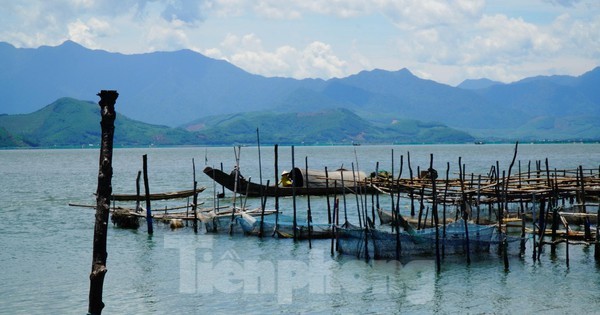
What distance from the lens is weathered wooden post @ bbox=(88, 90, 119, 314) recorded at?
1038cm

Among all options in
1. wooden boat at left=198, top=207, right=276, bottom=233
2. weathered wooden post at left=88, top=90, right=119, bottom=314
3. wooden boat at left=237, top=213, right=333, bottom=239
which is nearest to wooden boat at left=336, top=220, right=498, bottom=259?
wooden boat at left=237, top=213, right=333, bottom=239

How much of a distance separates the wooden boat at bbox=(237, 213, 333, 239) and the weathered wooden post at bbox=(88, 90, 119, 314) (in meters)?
17.4

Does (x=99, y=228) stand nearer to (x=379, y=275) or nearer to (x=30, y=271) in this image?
(x=379, y=275)

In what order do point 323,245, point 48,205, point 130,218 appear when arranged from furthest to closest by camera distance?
point 48,205 < point 130,218 < point 323,245

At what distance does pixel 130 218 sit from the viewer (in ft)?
112

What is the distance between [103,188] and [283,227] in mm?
19228

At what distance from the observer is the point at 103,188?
10.4m

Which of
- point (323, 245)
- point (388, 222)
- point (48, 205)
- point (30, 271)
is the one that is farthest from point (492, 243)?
point (48, 205)

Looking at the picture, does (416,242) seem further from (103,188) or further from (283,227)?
(103,188)

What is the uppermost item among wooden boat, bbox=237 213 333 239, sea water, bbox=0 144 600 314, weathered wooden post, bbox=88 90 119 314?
weathered wooden post, bbox=88 90 119 314

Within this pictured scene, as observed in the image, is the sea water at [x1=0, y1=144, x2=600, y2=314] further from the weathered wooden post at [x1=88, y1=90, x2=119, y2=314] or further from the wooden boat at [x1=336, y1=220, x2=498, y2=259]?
the weathered wooden post at [x1=88, y1=90, x2=119, y2=314]

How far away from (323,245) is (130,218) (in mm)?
10651

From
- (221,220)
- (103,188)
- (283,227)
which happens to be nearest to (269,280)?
(283,227)

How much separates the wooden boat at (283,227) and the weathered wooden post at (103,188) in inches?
685
